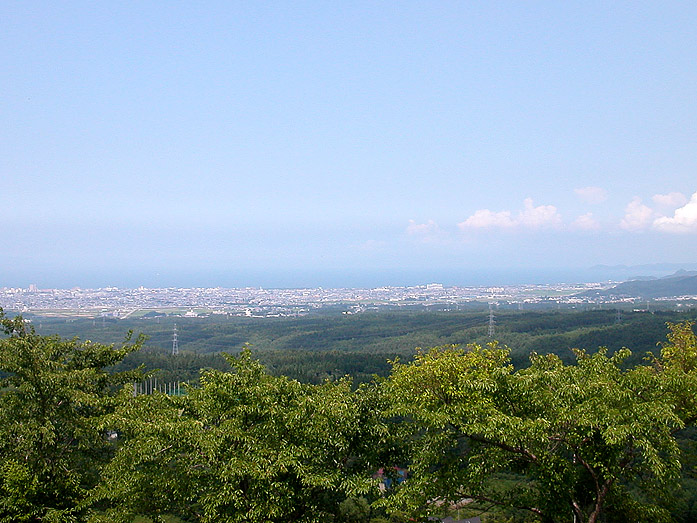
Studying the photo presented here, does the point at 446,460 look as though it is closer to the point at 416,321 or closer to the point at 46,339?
the point at 46,339

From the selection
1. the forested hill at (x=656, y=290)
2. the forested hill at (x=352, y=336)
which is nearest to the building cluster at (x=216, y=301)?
the forested hill at (x=656, y=290)

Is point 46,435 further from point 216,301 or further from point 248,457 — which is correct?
point 216,301

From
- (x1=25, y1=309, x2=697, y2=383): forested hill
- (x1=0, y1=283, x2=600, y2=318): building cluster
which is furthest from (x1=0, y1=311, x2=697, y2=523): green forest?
(x1=0, y1=283, x2=600, y2=318): building cluster

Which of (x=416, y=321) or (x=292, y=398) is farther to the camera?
(x=416, y=321)

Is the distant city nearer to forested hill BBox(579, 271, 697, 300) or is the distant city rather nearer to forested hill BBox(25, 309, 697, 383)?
forested hill BBox(579, 271, 697, 300)

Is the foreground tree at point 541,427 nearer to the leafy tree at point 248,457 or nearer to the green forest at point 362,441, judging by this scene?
the green forest at point 362,441

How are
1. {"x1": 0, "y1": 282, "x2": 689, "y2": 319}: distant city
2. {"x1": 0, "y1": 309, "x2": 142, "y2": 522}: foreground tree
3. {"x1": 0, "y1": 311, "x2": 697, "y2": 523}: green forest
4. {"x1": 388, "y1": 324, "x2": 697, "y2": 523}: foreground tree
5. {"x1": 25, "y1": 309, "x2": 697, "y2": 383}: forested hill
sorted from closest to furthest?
{"x1": 388, "y1": 324, "x2": 697, "y2": 523}: foreground tree, {"x1": 0, "y1": 311, "x2": 697, "y2": 523}: green forest, {"x1": 0, "y1": 309, "x2": 142, "y2": 522}: foreground tree, {"x1": 25, "y1": 309, "x2": 697, "y2": 383}: forested hill, {"x1": 0, "y1": 282, "x2": 689, "y2": 319}: distant city

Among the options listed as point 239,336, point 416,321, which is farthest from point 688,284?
point 239,336
